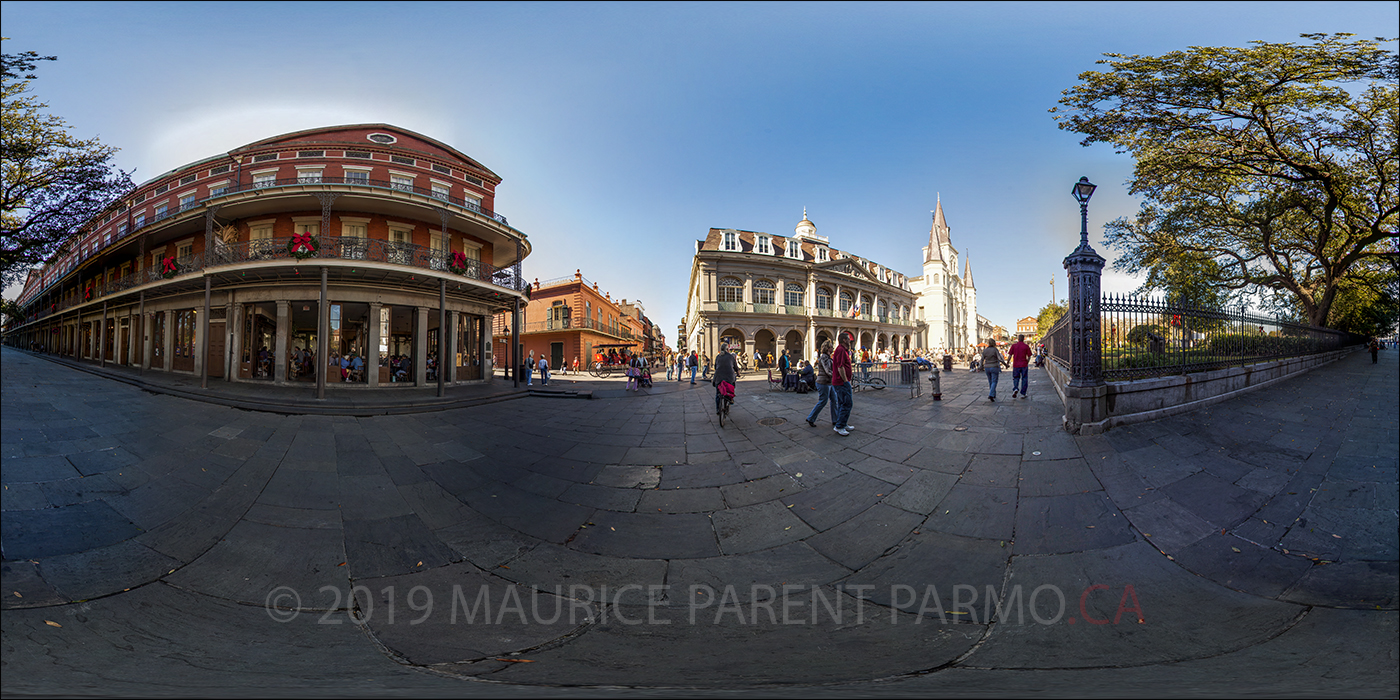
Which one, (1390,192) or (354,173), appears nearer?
(354,173)

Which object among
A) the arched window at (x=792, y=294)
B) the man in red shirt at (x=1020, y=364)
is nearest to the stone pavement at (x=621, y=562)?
the man in red shirt at (x=1020, y=364)

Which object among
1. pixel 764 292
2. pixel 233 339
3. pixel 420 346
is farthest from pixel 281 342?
pixel 764 292

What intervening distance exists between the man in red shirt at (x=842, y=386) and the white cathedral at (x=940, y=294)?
49547 mm

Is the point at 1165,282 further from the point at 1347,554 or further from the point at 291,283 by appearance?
the point at 291,283

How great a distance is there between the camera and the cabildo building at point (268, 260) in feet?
10.9

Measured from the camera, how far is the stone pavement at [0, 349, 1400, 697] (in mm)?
1951

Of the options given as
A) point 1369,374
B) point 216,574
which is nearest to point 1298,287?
point 1369,374

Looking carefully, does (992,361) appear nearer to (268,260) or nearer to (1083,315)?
(1083,315)

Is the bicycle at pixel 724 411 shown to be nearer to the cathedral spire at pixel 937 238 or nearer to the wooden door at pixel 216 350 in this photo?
the wooden door at pixel 216 350

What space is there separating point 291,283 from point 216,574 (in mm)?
2359

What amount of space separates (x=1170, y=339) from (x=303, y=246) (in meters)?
9.98

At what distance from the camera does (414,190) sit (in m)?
3.73

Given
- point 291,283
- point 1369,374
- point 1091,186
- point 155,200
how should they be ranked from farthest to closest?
point 1369,374, point 1091,186, point 291,283, point 155,200

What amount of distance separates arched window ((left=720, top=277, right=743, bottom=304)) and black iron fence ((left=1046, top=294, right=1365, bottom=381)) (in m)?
21.9
